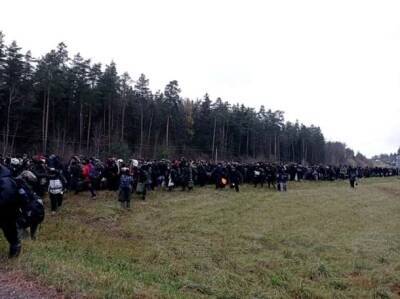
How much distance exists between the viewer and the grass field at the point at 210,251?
27.6ft

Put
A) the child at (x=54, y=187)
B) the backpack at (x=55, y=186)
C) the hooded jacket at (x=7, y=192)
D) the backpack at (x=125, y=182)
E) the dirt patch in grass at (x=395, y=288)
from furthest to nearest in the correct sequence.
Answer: the backpack at (x=125, y=182) < the backpack at (x=55, y=186) < the child at (x=54, y=187) < the dirt patch in grass at (x=395, y=288) < the hooded jacket at (x=7, y=192)

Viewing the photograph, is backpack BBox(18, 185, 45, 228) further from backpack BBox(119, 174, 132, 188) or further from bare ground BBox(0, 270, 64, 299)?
backpack BBox(119, 174, 132, 188)

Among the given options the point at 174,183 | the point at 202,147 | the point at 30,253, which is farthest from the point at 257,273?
the point at 202,147

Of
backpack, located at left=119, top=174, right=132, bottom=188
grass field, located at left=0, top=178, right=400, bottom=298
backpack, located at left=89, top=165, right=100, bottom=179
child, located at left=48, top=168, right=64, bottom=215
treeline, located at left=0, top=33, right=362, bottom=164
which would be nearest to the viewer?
grass field, located at left=0, top=178, right=400, bottom=298

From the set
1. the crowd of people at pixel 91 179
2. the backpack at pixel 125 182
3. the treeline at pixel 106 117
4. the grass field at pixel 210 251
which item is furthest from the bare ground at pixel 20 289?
the treeline at pixel 106 117

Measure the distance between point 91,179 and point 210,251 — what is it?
10147mm

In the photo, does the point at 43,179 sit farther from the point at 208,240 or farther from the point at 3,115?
the point at 3,115

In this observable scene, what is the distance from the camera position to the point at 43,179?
16266mm

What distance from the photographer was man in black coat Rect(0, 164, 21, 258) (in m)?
7.60

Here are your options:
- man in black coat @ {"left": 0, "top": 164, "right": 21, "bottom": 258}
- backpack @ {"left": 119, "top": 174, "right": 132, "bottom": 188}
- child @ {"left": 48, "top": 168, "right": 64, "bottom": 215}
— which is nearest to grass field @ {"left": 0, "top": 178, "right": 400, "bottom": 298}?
man in black coat @ {"left": 0, "top": 164, "right": 21, "bottom": 258}

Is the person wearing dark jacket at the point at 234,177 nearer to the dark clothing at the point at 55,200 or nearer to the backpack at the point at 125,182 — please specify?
the backpack at the point at 125,182

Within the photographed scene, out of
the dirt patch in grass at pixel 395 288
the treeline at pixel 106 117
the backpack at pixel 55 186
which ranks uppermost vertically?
the treeline at pixel 106 117

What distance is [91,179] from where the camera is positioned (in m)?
21.2

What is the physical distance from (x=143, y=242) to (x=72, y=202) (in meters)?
6.78
